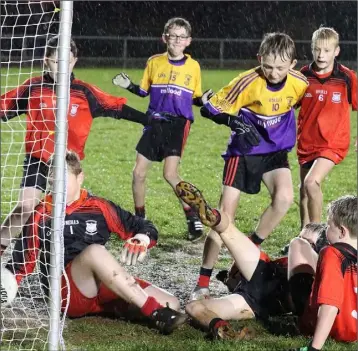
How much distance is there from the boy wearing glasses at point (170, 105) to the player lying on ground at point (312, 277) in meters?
2.44

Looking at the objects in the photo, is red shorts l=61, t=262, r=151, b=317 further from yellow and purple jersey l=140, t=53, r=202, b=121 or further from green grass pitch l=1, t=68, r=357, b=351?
yellow and purple jersey l=140, t=53, r=202, b=121

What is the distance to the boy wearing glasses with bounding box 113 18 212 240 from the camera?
7402mm

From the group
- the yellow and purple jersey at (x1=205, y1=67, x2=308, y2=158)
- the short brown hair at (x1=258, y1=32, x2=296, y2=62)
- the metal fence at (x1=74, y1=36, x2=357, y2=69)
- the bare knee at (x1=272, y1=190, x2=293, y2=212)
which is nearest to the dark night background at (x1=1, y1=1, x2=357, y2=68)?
the metal fence at (x1=74, y1=36, x2=357, y2=69)

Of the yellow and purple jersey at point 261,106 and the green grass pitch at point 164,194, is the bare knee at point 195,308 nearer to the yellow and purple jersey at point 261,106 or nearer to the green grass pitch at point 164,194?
the green grass pitch at point 164,194

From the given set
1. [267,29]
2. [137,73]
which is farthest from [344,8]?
[137,73]

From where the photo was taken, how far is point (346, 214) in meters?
4.09

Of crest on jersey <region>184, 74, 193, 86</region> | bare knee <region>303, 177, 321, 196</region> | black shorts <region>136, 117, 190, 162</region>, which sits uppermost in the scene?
crest on jersey <region>184, 74, 193, 86</region>

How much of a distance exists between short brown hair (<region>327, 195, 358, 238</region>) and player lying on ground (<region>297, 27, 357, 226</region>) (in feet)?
7.95

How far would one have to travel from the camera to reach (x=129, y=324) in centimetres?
469

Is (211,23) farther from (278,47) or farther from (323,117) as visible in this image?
(278,47)

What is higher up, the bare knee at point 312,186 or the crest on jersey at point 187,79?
the crest on jersey at point 187,79

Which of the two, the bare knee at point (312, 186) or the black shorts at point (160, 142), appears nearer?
the bare knee at point (312, 186)

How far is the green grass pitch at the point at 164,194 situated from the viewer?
434 centimetres

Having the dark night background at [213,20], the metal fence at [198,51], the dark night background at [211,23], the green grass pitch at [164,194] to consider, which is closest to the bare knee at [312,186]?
the green grass pitch at [164,194]
